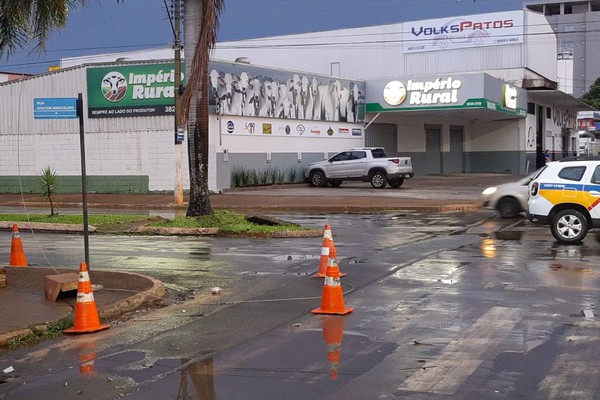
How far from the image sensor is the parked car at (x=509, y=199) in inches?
830

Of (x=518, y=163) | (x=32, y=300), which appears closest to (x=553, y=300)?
(x=32, y=300)

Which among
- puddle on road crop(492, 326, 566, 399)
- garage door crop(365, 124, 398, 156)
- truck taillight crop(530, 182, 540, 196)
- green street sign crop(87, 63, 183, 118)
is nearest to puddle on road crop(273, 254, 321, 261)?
truck taillight crop(530, 182, 540, 196)

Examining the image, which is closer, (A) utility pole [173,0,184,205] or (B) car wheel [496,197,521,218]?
(B) car wheel [496,197,521,218]

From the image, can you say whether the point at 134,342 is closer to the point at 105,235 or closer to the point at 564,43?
the point at 105,235

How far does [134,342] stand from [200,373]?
1.59m

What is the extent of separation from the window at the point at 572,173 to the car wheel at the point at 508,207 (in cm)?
597

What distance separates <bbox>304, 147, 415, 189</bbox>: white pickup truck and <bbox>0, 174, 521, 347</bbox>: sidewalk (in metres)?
0.57

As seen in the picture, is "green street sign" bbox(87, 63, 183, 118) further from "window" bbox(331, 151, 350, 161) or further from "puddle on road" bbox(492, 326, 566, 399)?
"puddle on road" bbox(492, 326, 566, 399)

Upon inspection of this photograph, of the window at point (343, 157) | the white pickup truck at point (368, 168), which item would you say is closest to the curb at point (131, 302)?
the white pickup truck at point (368, 168)

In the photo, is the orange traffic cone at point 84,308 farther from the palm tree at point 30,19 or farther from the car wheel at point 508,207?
the car wheel at point 508,207

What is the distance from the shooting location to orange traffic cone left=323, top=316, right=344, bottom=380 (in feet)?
22.3

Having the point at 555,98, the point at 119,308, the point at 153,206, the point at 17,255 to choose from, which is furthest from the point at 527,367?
the point at 555,98

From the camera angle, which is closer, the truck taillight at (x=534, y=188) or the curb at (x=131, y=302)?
the curb at (x=131, y=302)

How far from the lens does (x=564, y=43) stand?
129250 millimetres
